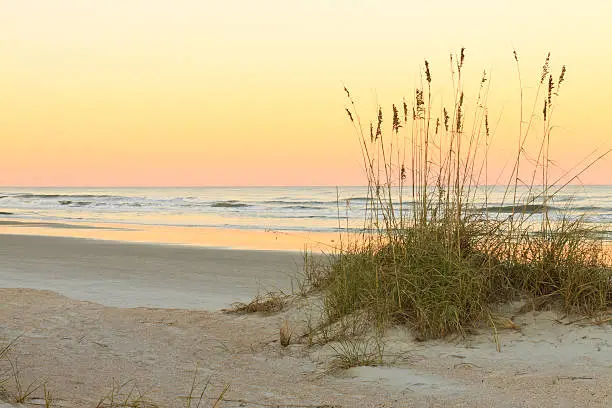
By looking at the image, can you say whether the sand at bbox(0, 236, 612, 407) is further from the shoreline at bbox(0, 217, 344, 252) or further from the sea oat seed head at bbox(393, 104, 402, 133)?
the shoreline at bbox(0, 217, 344, 252)

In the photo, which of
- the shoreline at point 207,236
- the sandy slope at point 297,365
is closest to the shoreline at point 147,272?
the shoreline at point 207,236

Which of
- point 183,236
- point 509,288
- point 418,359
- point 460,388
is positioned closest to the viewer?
point 460,388

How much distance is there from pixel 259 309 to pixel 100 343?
1682 mm

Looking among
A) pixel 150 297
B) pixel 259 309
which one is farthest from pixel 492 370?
pixel 150 297

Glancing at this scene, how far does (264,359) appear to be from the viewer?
202 inches

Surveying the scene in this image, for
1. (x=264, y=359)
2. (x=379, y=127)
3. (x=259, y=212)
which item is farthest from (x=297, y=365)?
(x=259, y=212)

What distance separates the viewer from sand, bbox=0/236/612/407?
13.0 feet

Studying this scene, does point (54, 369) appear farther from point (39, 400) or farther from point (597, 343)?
point (597, 343)

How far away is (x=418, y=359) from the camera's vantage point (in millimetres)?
4746

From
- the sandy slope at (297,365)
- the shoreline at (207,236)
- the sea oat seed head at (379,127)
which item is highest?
the sea oat seed head at (379,127)

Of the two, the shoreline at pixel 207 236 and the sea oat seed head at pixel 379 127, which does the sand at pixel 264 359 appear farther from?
the shoreline at pixel 207 236

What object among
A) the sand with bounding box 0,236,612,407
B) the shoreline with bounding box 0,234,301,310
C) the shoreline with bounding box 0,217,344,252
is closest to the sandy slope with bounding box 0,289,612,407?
the sand with bounding box 0,236,612,407

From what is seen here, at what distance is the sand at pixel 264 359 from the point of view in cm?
397

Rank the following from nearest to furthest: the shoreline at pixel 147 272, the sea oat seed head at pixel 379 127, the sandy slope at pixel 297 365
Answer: the sandy slope at pixel 297 365
the sea oat seed head at pixel 379 127
the shoreline at pixel 147 272
